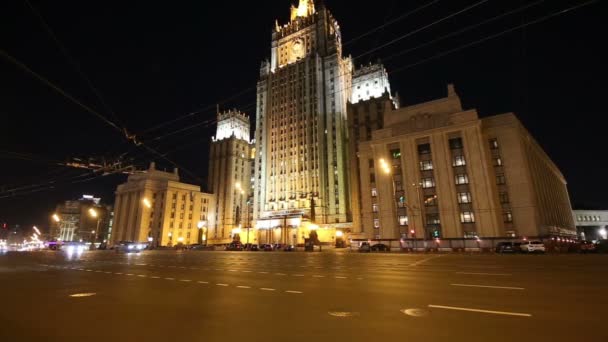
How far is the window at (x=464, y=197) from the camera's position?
2197 inches

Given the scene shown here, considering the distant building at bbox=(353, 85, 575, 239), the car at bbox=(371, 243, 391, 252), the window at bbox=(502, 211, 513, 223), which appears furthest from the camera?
the window at bbox=(502, 211, 513, 223)

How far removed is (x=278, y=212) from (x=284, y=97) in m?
39.2

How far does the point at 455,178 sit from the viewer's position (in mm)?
57656

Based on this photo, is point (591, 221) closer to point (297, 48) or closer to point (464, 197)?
point (464, 197)

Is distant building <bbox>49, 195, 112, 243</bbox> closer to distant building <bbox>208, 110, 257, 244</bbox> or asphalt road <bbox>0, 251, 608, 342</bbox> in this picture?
distant building <bbox>208, 110, 257, 244</bbox>

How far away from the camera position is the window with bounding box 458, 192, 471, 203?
55.8 m

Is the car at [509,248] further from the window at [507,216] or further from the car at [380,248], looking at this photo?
the window at [507,216]

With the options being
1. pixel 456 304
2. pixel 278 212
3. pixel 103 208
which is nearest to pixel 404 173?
pixel 278 212

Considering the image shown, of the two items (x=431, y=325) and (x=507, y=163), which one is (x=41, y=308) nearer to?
(x=431, y=325)

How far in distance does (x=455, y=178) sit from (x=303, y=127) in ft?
172

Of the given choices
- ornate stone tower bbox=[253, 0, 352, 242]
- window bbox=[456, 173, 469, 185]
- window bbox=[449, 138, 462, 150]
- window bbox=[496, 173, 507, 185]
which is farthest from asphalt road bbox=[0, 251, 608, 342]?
ornate stone tower bbox=[253, 0, 352, 242]

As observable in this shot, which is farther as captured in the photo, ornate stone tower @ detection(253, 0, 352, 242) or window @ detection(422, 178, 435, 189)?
ornate stone tower @ detection(253, 0, 352, 242)

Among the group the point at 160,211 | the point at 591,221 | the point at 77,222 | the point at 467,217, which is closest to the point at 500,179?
the point at 467,217

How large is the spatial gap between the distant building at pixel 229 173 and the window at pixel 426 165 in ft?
229
